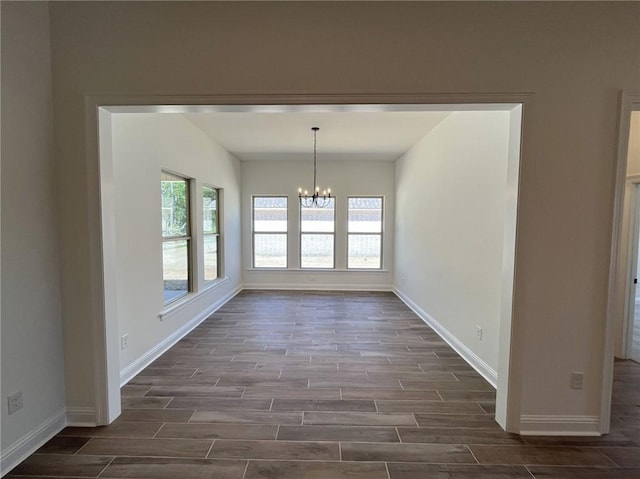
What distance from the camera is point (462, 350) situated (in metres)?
3.42

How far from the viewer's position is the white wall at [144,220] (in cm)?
277

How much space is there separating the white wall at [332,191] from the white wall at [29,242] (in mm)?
4884

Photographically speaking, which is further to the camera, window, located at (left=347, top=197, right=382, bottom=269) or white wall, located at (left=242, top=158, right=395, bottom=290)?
window, located at (left=347, top=197, right=382, bottom=269)

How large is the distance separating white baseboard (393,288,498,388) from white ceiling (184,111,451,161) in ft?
9.00

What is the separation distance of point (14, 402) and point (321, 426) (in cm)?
190

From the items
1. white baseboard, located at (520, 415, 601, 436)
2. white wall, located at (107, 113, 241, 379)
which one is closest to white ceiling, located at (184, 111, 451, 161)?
white wall, located at (107, 113, 241, 379)

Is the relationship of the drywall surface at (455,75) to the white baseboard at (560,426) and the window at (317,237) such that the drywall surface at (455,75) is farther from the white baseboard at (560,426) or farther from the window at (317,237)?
the window at (317,237)

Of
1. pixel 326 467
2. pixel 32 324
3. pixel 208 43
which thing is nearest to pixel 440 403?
pixel 326 467

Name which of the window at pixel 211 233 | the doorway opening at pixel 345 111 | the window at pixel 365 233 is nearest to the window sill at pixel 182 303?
the window at pixel 211 233

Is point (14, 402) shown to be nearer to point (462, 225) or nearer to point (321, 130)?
point (462, 225)

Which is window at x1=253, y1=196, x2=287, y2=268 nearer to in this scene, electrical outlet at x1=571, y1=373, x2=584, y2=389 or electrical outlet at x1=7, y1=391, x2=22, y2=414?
electrical outlet at x1=7, y1=391, x2=22, y2=414

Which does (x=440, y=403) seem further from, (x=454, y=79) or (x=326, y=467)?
(x=454, y=79)

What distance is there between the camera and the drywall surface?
200 centimetres

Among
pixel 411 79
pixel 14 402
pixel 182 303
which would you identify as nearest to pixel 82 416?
pixel 14 402
